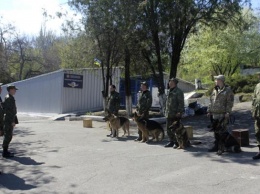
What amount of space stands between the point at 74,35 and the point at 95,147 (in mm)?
9669

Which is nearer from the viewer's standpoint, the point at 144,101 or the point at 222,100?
the point at 222,100

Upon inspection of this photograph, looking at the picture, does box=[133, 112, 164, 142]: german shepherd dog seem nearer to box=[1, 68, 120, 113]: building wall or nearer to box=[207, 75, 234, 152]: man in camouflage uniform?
box=[207, 75, 234, 152]: man in camouflage uniform

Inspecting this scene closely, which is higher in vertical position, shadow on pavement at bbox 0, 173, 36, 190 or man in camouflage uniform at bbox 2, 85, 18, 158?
man in camouflage uniform at bbox 2, 85, 18, 158

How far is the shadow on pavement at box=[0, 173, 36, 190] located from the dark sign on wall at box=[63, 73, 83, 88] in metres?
16.8

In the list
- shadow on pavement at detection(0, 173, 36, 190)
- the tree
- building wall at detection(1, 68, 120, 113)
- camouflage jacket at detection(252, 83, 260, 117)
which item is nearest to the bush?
building wall at detection(1, 68, 120, 113)

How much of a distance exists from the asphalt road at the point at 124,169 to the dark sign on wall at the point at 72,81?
12.6m

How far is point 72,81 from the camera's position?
24.2 m

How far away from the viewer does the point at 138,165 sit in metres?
7.83

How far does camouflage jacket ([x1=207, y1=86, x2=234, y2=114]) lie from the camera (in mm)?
8609

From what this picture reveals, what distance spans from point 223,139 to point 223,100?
0.94 meters

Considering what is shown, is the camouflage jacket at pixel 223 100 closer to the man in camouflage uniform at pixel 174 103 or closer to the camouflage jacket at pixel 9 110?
the man in camouflage uniform at pixel 174 103

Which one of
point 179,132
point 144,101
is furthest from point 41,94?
point 179,132

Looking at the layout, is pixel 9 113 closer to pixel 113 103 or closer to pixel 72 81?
pixel 113 103

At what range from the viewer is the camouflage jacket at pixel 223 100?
8609 mm
